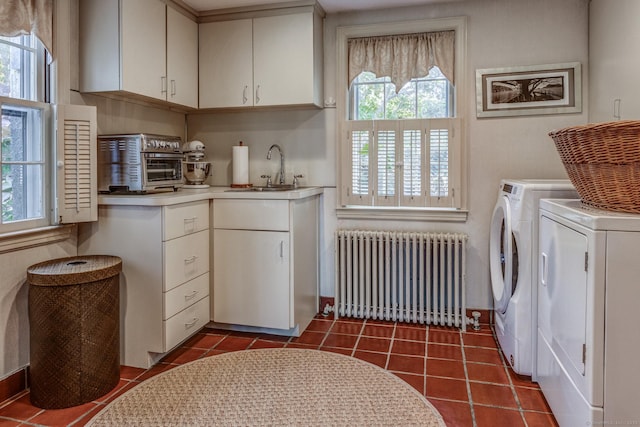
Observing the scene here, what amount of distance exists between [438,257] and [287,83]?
5.48 ft

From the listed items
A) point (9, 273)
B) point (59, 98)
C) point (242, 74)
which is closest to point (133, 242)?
point (9, 273)

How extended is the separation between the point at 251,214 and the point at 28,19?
1556 mm

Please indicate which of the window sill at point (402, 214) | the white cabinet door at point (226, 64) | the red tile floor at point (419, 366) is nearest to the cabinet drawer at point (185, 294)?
the red tile floor at point (419, 366)

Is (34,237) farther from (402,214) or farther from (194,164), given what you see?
(402,214)

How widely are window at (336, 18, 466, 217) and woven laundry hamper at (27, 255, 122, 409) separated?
6.21ft

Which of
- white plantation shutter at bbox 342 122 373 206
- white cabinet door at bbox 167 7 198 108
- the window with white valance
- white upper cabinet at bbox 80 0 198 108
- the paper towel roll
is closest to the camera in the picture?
the window with white valance

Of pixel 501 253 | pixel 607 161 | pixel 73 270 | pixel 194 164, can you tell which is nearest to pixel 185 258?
pixel 73 270

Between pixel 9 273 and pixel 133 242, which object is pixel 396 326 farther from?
pixel 9 273

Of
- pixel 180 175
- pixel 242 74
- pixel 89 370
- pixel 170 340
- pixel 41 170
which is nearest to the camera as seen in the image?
pixel 89 370

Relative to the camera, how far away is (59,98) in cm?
235

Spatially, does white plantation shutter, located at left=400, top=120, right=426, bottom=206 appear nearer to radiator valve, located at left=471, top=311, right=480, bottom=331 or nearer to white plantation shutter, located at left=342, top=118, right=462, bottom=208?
white plantation shutter, located at left=342, top=118, right=462, bottom=208

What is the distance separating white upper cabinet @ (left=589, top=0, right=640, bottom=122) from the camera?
7.51ft

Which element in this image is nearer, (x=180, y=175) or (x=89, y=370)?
(x=89, y=370)

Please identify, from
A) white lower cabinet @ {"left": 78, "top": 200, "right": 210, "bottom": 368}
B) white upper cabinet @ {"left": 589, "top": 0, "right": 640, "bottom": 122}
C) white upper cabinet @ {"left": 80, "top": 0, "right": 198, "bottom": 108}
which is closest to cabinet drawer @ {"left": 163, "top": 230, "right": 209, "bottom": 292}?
white lower cabinet @ {"left": 78, "top": 200, "right": 210, "bottom": 368}
